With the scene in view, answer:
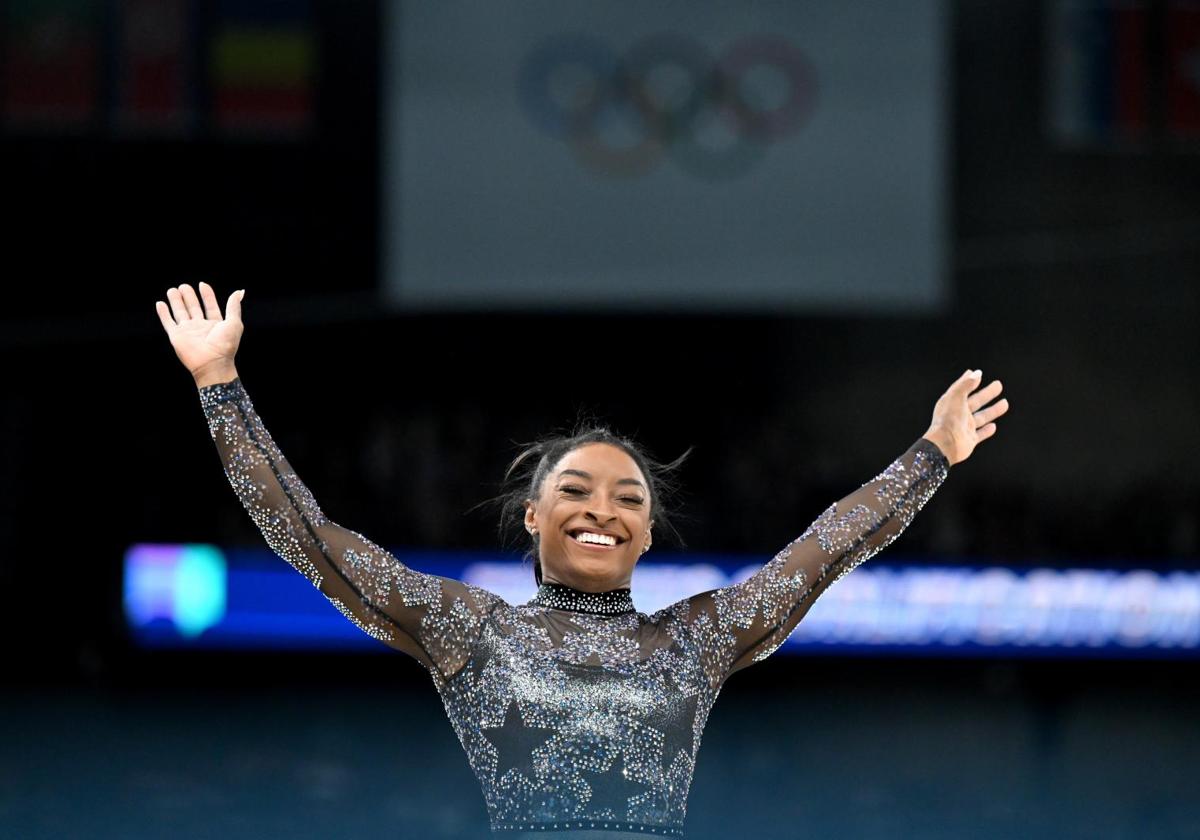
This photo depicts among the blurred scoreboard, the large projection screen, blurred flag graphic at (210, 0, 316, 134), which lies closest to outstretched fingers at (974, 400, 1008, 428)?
the blurred scoreboard

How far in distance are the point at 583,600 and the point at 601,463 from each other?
0.18 m

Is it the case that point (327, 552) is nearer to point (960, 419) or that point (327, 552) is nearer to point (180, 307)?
point (180, 307)

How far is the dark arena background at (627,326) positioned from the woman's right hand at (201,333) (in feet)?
14.4

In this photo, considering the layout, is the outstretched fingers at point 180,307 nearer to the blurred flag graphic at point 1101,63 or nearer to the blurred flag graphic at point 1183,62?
the blurred flag graphic at point 1101,63

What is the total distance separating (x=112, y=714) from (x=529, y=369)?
3.07 m

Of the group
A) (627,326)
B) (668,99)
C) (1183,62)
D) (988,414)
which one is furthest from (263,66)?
(988,414)

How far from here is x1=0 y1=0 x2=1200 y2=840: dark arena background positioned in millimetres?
7602

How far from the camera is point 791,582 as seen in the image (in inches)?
82.4

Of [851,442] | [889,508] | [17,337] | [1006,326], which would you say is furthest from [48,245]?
[889,508]

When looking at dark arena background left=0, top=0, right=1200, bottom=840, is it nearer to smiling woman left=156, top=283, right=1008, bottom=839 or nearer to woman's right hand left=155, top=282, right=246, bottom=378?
smiling woman left=156, top=283, right=1008, bottom=839

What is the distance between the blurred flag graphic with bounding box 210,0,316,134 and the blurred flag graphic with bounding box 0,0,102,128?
61 cm

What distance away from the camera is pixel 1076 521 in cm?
899

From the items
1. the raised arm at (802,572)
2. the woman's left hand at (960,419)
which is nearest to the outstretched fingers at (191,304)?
the raised arm at (802,572)

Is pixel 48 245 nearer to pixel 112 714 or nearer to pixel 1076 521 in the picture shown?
pixel 112 714
